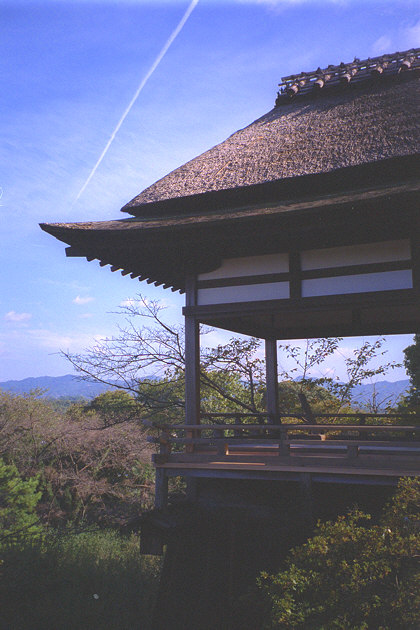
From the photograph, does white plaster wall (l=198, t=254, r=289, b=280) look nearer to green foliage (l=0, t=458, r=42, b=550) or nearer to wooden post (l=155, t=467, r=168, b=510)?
wooden post (l=155, t=467, r=168, b=510)

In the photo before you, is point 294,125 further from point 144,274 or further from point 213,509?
point 213,509

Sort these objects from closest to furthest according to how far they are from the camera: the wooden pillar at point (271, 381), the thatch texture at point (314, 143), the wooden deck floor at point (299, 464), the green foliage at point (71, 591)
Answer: the wooden deck floor at point (299, 464) → the thatch texture at point (314, 143) → the green foliage at point (71, 591) → the wooden pillar at point (271, 381)

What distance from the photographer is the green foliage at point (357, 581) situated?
12.0 feet

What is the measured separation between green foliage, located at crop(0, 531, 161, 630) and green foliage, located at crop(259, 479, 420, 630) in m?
6.13

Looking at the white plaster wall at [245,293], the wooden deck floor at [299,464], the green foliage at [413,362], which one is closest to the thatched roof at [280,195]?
the white plaster wall at [245,293]

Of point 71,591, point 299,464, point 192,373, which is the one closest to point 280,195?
point 192,373

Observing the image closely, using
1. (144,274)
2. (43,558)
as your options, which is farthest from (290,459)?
(43,558)

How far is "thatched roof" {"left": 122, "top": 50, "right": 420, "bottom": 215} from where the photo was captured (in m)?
7.62

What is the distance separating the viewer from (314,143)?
8.39 meters

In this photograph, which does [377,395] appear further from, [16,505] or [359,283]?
[16,505]

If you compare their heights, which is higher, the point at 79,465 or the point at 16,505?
the point at 79,465

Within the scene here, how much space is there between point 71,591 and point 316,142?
31.4 ft

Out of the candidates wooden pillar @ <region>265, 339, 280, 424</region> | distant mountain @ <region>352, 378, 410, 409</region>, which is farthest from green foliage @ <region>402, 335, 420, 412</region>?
wooden pillar @ <region>265, 339, 280, 424</region>

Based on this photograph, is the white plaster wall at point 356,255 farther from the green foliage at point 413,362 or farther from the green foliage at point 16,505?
the green foliage at point 413,362
